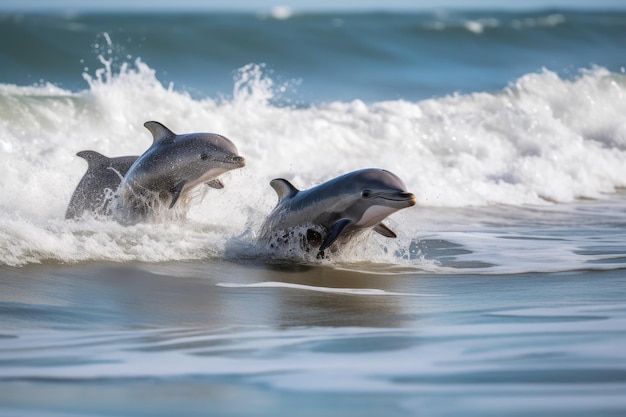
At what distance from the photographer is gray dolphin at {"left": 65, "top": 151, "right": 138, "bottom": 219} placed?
1290 centimetres

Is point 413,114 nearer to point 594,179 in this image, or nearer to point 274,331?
point 594,179

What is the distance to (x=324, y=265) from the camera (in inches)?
448

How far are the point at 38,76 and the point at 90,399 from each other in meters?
20.6

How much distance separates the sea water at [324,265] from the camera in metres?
6.64

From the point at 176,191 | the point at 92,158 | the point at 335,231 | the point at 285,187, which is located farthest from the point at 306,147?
the point at 335,231

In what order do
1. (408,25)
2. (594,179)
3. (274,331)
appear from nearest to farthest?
(274,331) < (594,179) < (408,25)

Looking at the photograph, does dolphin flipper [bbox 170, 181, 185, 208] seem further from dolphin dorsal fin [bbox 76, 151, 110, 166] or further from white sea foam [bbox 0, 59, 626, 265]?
dolphin dorsal fin [bbox 76, 151, 110, 166]

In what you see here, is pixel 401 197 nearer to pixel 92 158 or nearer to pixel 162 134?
pixel 162 134

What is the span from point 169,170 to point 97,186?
96 cm

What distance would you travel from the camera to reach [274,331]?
27.1 feet

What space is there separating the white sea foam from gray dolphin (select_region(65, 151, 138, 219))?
0.83 ft

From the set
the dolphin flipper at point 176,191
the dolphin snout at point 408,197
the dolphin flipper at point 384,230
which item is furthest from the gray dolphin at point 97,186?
the dolphin snout at point 408,197

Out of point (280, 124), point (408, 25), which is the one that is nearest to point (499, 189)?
point (280, 124)

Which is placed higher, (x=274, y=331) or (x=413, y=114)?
(x=413, y=114)
